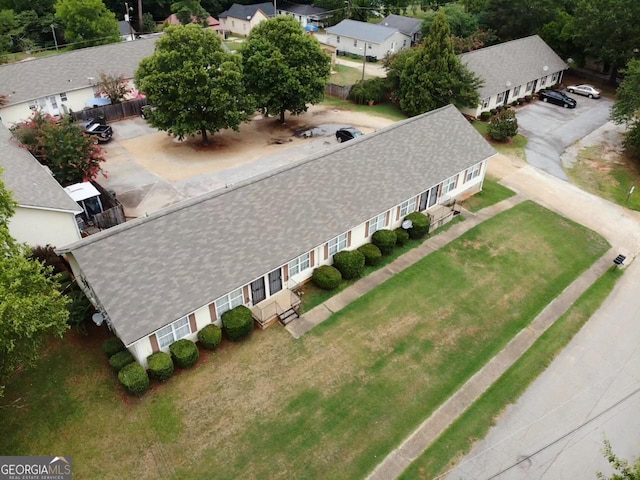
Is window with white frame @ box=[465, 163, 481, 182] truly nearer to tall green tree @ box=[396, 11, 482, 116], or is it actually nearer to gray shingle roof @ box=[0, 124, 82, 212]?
tall green tree @ box=[396, 11, 482, 116]

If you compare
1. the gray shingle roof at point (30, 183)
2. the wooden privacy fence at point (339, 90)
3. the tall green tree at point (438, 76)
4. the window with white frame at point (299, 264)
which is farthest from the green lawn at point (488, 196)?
the gray shingle roof at point (30, 183)

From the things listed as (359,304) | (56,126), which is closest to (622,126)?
(359,304)

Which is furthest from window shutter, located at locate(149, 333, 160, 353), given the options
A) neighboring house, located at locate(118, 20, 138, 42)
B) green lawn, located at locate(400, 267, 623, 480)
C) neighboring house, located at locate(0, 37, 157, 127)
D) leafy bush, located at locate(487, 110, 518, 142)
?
neighboring house, located at locate(118, 20, 138, 42)

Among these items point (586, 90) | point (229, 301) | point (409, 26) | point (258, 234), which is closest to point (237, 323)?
point (229, 301)

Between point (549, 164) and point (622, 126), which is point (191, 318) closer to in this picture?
point (549, 164)

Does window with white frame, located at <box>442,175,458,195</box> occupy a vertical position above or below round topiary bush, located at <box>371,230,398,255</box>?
above
